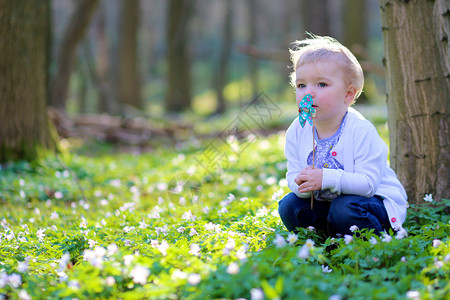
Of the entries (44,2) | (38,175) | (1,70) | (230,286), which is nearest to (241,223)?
(230,286)

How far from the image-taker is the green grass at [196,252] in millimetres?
2172

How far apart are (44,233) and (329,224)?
226cm

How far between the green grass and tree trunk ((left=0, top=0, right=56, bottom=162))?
5.13 ft

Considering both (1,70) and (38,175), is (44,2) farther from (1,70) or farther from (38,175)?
(38,175)

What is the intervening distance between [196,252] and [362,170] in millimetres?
1214

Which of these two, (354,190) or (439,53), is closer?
(354,190)

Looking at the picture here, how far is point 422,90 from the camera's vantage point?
12.4 ft

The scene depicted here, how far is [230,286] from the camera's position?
6.88 feet

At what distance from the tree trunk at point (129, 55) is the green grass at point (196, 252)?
14.0 meters

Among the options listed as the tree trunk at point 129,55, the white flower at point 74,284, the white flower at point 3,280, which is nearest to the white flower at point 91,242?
the white flower at point 3,280

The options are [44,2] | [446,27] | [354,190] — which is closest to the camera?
[354,190]

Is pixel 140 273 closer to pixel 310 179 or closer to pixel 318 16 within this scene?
pixel 310 179

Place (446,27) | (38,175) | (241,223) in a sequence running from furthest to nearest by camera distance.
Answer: (38,175)
(446,27)
(241,223)

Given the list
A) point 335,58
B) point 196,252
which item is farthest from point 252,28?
point 196,252
